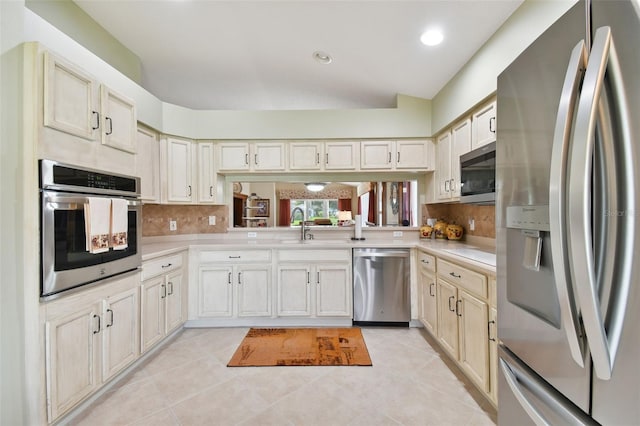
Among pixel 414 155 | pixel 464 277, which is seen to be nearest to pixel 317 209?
pixel 414 155

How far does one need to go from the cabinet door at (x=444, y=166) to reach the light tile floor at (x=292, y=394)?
1.59 m

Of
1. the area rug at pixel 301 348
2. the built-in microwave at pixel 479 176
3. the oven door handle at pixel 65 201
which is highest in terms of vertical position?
the built-in microwave at pixel 479 176

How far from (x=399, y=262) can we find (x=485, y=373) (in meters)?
1.30

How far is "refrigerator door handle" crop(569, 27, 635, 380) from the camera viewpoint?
62cm

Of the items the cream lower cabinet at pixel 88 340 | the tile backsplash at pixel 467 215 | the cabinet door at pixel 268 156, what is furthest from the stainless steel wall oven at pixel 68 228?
the tile backsplash at pixel 467 215

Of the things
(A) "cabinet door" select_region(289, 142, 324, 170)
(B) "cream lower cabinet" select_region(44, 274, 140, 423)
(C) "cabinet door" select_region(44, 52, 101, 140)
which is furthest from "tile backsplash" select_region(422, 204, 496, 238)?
(C) "cabinet door" select_region(44, 52, 101, 140)

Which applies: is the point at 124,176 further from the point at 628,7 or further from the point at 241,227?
the point at 628,7

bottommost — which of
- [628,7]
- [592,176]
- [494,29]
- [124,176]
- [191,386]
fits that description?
[191,386]

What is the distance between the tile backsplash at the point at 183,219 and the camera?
3236 mm

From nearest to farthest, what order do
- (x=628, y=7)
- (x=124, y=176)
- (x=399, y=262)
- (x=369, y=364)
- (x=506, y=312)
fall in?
(x=628, y=7), (x=506, y=312), (x=124, y=176), (x=369, y=364), (x=399, y=262)

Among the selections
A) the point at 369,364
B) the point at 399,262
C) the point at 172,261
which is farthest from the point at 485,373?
the point at 172,261

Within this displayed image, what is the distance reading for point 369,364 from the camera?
223 cm

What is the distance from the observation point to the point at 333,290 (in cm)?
299

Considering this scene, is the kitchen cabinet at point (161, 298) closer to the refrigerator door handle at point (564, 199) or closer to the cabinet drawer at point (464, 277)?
the cabinet drawer at point (464, 277)
